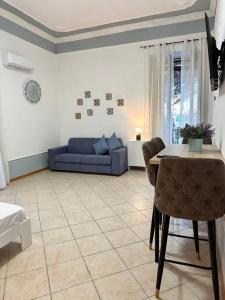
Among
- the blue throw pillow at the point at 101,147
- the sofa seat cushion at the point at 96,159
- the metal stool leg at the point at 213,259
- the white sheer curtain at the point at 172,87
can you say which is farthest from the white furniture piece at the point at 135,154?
the metal stool leg at the point at 213,259

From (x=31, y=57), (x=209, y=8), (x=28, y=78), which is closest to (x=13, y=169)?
(x=28, y=78)

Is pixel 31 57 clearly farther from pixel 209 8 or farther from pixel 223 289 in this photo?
pixel 223 289

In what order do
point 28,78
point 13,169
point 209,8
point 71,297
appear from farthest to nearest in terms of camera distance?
1. point 28,78
2. point 13,169
3. point 209,8
4. point 71,297

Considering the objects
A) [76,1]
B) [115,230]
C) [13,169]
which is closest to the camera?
[115,230]

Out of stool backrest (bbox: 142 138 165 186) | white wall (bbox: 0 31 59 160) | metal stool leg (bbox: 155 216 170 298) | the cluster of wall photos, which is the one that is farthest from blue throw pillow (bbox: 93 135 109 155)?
metal stool leg (bbox: 155 216 170 298)

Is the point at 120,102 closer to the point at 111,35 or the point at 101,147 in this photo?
the point at 101,147

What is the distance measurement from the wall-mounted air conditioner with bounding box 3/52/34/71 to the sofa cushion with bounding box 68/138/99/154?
1987 millimetres

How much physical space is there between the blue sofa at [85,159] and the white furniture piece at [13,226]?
2.78 meters

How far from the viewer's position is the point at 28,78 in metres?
5.13

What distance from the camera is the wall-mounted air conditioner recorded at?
444 centimetres

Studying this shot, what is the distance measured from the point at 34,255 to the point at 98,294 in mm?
834

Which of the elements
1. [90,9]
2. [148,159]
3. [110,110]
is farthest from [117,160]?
[90,9]

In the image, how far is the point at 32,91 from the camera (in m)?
5.26

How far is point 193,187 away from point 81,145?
4557mm
